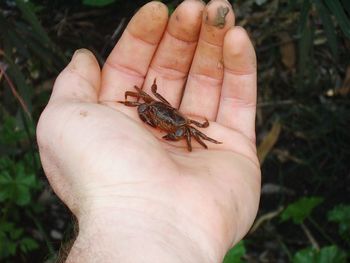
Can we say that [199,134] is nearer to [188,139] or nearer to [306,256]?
[188,139]

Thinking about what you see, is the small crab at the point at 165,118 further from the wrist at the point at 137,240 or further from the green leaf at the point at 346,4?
the green leaf at the point at 346,4

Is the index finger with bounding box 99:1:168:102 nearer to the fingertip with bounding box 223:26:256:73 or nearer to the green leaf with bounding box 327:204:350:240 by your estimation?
the fingertip with bounding box 223:26:256:73

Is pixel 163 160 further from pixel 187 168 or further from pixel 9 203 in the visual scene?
pixel 9 203

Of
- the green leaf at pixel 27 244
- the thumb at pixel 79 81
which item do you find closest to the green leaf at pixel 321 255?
the green leaf at pixel 27 244

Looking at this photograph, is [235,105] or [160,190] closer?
[160,190]

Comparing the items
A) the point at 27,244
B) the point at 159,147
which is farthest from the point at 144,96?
the point at 27,244

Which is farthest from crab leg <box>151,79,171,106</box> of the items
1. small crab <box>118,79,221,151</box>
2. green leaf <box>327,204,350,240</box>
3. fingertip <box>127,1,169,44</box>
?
green leaf <box>327,204,350,240</box>

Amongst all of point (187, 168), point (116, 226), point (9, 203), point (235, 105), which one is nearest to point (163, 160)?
point (187, 168)
